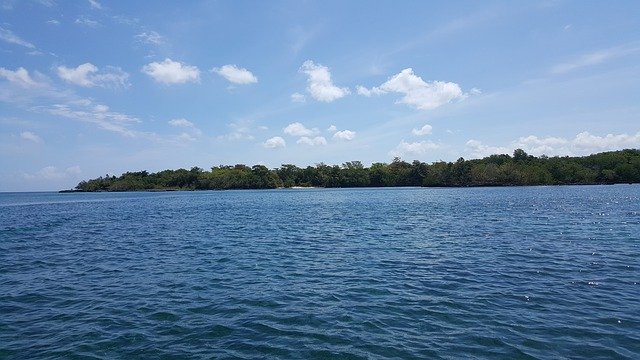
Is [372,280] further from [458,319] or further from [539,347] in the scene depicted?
[539,347]

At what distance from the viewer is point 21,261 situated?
93.5 ft

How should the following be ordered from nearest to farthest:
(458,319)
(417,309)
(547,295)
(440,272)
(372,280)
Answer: (458,319) < (417,309) < (547,295) < (372,280) < (440,272)

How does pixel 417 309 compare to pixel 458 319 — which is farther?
pixel 417 309

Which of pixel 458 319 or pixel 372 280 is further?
pixel 372 280

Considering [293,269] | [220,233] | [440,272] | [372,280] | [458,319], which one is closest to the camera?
[458,319]

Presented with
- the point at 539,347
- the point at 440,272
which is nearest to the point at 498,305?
the point at 539,347

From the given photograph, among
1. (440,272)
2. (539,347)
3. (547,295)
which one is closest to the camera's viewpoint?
(539,347)

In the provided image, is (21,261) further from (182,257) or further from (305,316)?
(305,316)

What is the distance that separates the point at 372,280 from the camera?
67.0 feet

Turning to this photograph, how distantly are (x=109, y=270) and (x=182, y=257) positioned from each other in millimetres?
5246

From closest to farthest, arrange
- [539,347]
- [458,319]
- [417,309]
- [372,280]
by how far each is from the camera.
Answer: [539,347]
[458,319]
[417,309]
[372,280]

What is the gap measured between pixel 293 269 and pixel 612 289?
51.7 ft

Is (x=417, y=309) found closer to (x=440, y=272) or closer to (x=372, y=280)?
(x=372, y=280)

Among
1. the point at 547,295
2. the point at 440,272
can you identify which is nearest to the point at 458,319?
the point at 547,295
